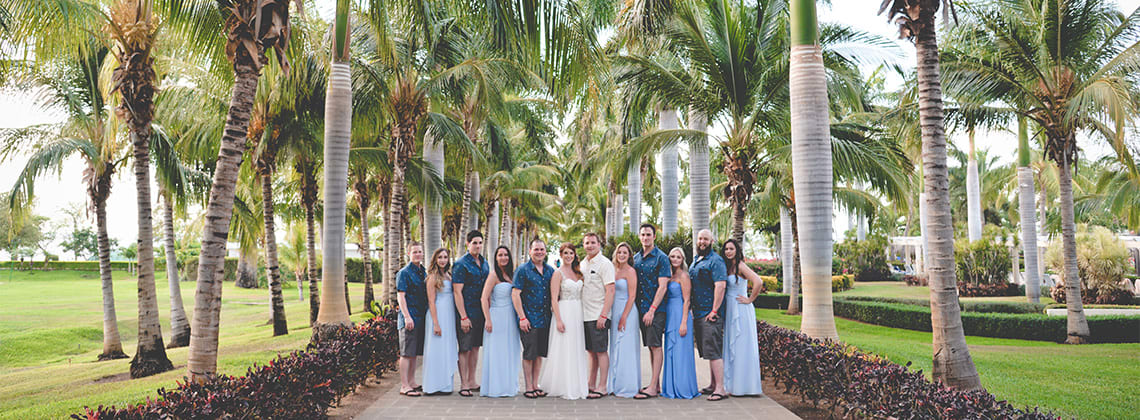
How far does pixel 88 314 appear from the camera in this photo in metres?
28.9

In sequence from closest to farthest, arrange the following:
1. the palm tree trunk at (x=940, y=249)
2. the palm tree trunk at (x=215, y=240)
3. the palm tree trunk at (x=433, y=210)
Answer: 1. the palm tree trunk at (x=215, y=240)
2. the palm tree trunk at (x=940, y=249)
3. the palm tree trunk at (x=433, y=210)

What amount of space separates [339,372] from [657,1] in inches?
232

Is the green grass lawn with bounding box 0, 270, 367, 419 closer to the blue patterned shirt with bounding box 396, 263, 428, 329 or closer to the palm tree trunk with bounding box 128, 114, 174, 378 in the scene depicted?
the palm tree trunk with bounding box 128, 114, 174, 378

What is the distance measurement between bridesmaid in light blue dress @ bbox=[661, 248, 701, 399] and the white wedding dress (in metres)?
0.93

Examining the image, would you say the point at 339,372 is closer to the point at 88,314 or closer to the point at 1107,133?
the point at 1107,133

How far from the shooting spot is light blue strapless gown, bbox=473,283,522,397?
7.93 meters

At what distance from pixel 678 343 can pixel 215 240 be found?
4.79 m

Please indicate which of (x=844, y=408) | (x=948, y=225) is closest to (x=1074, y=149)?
(x=948, y=225)

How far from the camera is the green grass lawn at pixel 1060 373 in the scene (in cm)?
782

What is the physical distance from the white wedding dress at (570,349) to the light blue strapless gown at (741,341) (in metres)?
1.64

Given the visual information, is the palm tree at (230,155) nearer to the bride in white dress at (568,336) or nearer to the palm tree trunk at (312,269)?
the bride in white dress at (568,336)

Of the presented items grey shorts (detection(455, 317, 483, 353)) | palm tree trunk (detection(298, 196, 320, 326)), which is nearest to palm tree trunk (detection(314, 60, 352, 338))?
grey shorts (detection(455, 317, 483, 353))

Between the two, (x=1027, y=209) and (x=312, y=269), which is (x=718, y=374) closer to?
(x=312, y=269)

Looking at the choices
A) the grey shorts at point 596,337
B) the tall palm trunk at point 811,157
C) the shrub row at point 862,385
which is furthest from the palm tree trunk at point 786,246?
the grey shorts at point 596,337
